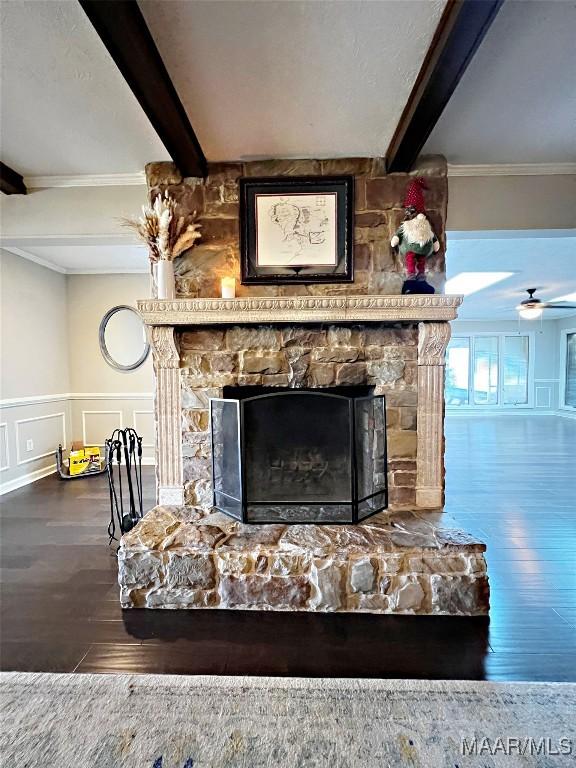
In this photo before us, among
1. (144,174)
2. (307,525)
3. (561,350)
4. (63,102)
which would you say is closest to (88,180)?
(144,174)

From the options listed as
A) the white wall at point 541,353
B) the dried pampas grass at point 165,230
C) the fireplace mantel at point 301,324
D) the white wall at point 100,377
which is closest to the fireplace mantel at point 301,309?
the fireplace mantel at point 301,324

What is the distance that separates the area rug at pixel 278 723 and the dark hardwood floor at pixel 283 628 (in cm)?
9

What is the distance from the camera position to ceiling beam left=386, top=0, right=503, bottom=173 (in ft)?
4.29

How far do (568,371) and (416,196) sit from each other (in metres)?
9.20

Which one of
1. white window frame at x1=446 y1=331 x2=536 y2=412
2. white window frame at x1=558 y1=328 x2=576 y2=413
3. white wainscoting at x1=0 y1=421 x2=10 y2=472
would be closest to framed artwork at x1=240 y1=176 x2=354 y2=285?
white wainscoting at x1=0 y1=421 x2=10 y2=472

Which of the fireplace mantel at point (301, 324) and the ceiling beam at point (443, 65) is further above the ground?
the ceiling beam at point (443, 65)

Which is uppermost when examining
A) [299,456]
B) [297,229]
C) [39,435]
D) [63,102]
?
[63,102]

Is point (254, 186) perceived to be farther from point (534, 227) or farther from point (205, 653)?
point (205, 653)

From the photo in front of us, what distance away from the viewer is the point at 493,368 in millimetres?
9766

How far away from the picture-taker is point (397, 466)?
7.82ft

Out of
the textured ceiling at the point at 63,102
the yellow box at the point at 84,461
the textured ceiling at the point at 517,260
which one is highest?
the textured ceiling at the point at 63,102

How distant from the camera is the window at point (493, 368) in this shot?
9648 mm

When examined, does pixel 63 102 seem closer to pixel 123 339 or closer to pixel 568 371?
pixel 123 339

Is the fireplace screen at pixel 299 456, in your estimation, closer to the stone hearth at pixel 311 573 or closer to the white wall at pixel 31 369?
the stone hearth at pixel 311 573
